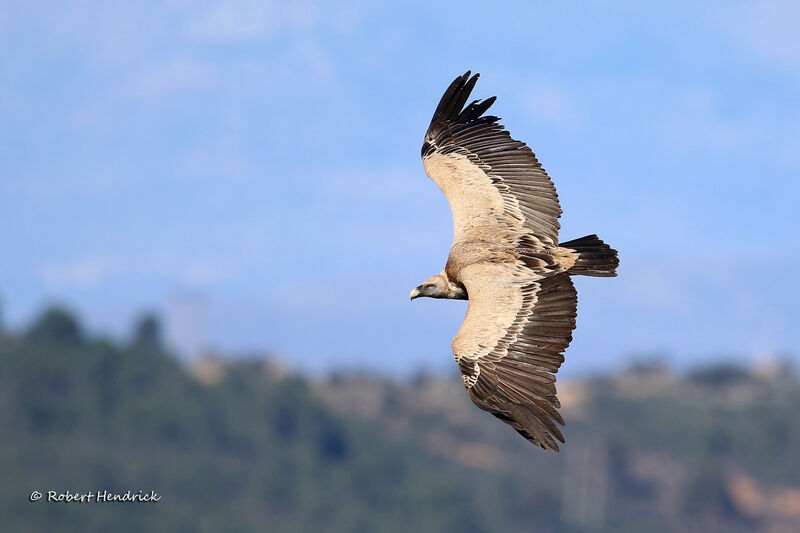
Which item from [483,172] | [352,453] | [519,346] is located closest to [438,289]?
[483,172]

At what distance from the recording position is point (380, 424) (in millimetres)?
123062

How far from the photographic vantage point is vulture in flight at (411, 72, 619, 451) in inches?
530

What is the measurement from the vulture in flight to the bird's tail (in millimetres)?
12

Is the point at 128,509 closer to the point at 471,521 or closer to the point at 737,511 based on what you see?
the point at 471,521

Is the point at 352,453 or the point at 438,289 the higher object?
the point at 352,453

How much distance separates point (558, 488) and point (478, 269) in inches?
4138

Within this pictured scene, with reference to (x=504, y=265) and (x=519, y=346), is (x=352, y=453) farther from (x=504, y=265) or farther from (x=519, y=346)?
(x=519, y=346)

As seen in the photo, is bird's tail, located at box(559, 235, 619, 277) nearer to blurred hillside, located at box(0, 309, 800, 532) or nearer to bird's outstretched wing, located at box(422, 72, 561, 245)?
bird's outstretched wing, located at box(422, 72, 561, 245)

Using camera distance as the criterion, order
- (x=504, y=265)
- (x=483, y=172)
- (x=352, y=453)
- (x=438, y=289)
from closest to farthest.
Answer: (x=504, y=265) → (x=438, y=289) → (x=483, y=172) → (x=352, y=453)

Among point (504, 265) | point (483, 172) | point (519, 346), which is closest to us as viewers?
point (519, 346)

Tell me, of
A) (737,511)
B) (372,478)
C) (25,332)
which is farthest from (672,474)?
(25,332)

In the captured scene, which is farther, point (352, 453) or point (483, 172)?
point (352, 453)

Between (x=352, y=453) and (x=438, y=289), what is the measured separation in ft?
336

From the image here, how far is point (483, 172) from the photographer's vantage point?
16859 mm
